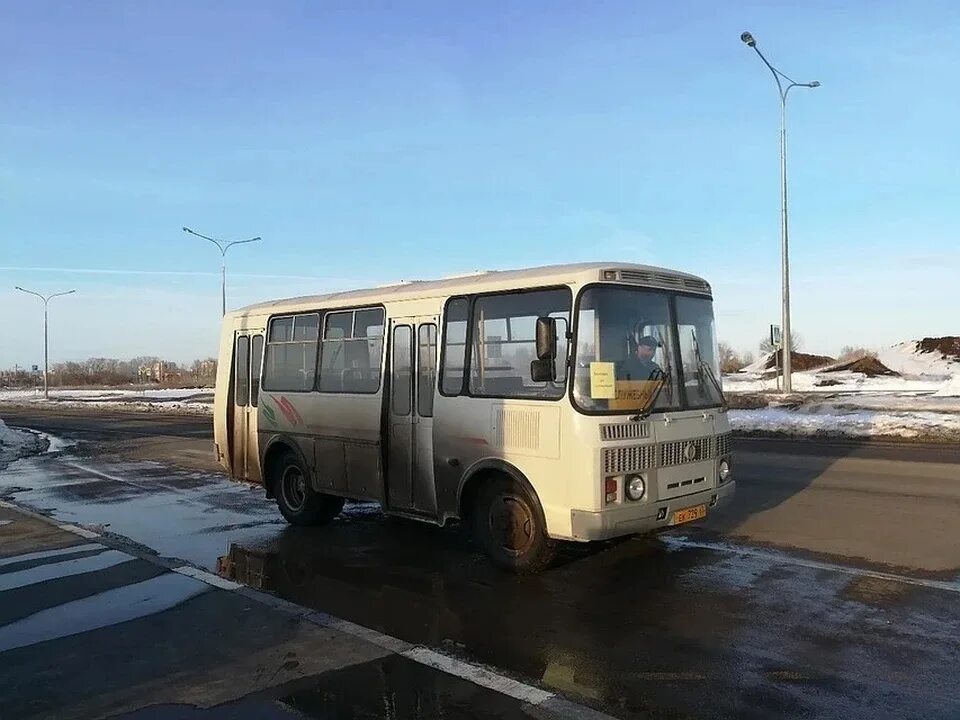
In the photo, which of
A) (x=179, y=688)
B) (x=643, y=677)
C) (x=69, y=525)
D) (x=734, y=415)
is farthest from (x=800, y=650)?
(x=734, y=415)

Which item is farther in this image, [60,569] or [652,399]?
[60,569]

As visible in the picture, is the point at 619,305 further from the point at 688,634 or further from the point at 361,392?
the point at 361,392

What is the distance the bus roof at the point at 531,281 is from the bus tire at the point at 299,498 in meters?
2.18

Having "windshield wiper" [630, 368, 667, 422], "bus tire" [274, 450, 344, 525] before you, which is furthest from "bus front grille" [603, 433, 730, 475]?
"bus tire" [274, 450, 344, 525]

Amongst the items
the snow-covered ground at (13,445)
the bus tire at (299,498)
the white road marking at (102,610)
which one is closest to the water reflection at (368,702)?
the white road marking at (102,610)

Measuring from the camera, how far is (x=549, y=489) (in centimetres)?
712

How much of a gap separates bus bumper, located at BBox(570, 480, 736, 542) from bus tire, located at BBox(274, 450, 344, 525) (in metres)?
3.95

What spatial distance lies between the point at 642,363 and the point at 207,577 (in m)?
4.45

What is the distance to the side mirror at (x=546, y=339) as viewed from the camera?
22.6ft

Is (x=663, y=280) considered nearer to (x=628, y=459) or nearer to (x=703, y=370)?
(x=703, y=370)

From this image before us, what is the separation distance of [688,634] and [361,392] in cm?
463

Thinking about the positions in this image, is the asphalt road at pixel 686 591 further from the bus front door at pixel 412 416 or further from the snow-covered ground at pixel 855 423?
the snow-covered ground at pixel 855 423

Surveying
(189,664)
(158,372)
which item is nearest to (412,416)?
(189,664)

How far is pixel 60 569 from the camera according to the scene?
8172 millimetres
